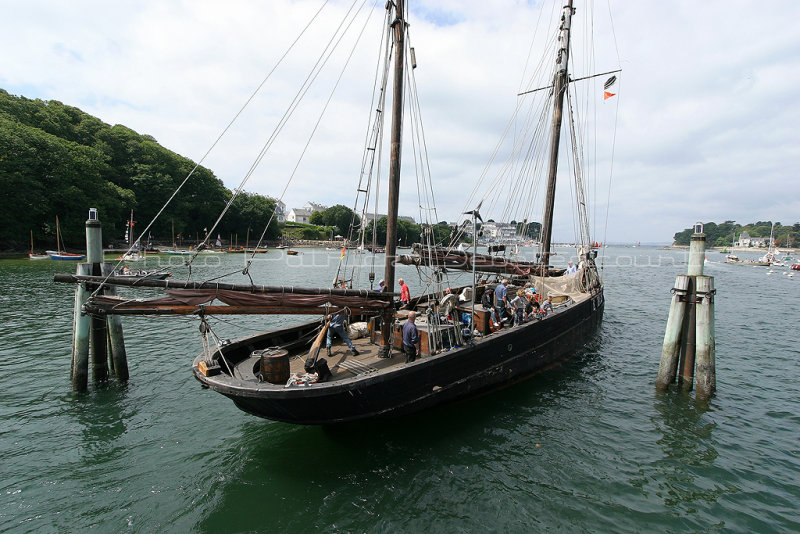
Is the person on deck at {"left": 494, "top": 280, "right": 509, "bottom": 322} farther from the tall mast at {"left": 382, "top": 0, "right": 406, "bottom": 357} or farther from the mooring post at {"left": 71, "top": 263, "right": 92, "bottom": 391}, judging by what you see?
the mooring post at {"left": 71, "top": 263, "right": 92, "bottom": 391}

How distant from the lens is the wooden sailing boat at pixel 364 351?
24.5 feet

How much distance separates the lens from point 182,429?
9.20 meters

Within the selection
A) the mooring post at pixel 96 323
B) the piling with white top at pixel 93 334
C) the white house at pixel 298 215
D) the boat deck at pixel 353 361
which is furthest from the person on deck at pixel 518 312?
the white house at pixel 298 215

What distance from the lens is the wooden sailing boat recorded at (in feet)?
24.5

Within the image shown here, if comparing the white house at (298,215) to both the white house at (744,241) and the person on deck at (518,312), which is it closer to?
the person on deck at (518,312)

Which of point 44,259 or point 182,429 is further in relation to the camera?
point 44,259

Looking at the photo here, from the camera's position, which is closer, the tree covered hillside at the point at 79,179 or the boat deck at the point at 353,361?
the boat deck at the point at 353,361

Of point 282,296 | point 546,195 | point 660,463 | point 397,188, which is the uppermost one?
point 546,195

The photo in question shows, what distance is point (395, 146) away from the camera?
34.4ft

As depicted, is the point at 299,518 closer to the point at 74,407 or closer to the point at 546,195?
the point at 74,407

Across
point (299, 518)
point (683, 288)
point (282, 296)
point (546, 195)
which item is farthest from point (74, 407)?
point (546, 195)

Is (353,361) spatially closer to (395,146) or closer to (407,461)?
(407,461)

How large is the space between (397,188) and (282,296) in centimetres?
455

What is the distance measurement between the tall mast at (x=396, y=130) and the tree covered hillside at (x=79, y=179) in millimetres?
57231
